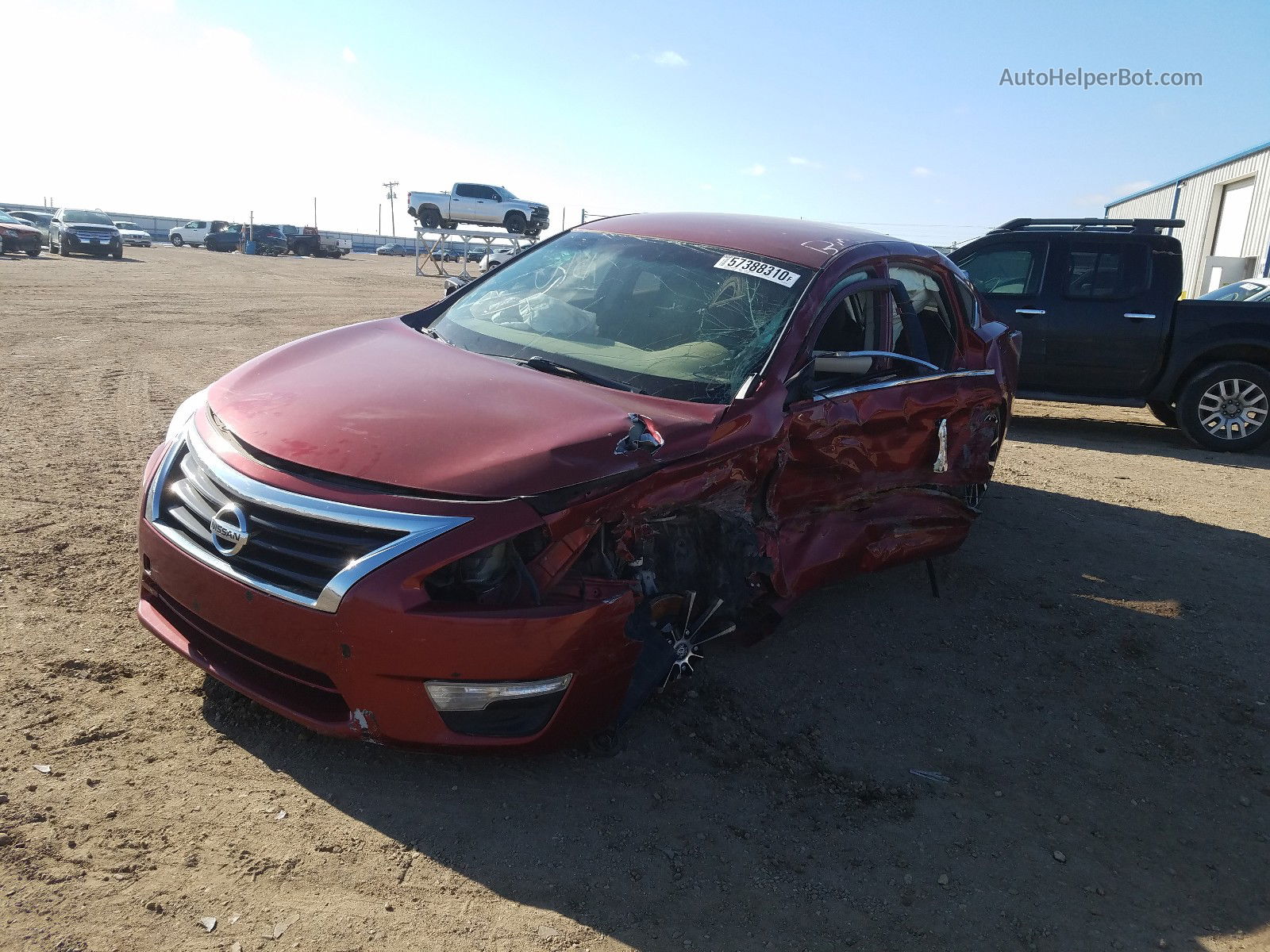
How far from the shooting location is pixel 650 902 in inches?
97.0

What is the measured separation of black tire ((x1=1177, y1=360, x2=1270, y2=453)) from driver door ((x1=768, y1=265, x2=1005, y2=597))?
5.39 metres

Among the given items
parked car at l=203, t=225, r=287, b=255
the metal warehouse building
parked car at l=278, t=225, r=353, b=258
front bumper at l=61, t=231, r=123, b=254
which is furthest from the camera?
parked car at l=278, t=225, r=353, b=258

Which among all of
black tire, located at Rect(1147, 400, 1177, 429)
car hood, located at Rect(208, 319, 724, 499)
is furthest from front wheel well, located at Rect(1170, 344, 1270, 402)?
car hood, located at Rect(208, 319, 724, 499)

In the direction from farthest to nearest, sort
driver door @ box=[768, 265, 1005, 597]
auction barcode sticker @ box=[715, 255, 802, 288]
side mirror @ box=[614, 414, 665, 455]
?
auction barcode sticker @ box=[715, 255, 802, 288]
driver door @ box=[768, 265, 1005, 597]
side mirror @ box=[614, 414, 665, 455]

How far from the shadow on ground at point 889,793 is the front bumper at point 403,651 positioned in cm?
25

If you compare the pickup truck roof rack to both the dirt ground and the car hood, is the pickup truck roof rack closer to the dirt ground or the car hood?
the dirt ground

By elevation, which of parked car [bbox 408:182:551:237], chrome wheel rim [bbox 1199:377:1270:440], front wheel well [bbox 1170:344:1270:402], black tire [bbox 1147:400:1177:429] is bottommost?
black tire [bbox 1147:400:1177:429]

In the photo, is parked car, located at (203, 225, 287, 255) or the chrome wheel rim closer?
the chrome wheel rim

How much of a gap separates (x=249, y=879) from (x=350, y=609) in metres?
0.71

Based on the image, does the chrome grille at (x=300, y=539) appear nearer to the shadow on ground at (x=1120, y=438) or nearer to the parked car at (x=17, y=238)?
the shadow on ground at (x=1120, y=438)

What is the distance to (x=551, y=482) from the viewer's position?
2.73m

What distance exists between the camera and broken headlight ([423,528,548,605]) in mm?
2664

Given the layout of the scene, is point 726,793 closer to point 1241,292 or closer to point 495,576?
point 495,576

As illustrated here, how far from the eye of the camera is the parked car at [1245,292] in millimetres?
9734
